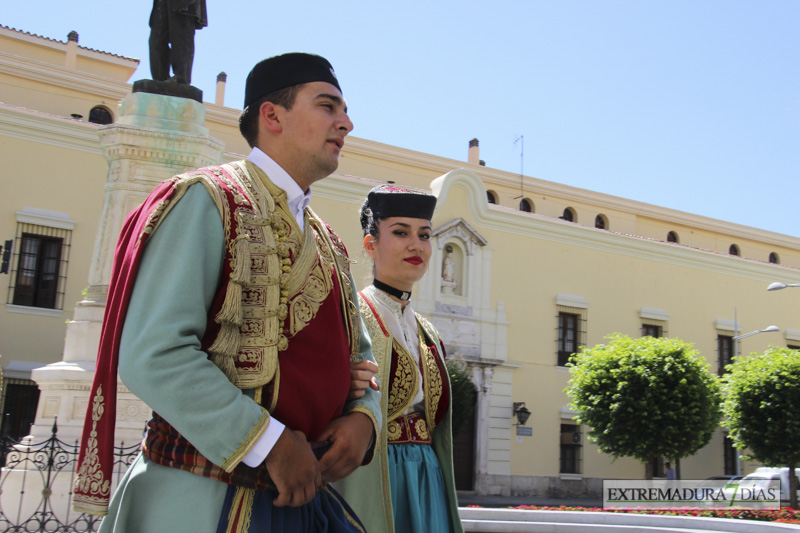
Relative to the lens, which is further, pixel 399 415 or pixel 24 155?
pixel 24 155

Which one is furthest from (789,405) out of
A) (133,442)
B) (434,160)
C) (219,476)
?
(434,160)

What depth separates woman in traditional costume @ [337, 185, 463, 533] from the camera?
10.9 feet

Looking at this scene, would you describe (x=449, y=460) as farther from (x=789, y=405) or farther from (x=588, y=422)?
(x=588, y=422)

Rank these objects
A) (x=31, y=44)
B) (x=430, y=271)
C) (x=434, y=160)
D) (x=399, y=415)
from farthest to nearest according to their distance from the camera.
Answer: (x=434, y=160), (x=31, y=44), (x=430, y=271), (x=399, y=415)

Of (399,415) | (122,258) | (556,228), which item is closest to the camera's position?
(122,258)

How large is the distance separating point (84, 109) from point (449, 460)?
23.1 m

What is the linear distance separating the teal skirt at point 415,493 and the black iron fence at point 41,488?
339cm

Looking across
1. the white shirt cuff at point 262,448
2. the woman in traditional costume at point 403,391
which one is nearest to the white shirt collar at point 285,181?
the white shirt cuff at point 262,448

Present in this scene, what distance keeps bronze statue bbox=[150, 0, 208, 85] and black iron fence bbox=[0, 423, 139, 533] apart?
331cm

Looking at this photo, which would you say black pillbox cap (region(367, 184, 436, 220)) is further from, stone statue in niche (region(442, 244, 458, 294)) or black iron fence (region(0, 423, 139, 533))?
stone statue in niche (region(442, 244, 458, 294))

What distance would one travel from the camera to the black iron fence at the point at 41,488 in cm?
637

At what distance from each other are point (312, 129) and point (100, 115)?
79.5 feet

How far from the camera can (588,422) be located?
58.4 ft

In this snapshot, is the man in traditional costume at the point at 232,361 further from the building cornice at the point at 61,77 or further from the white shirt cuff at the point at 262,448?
the building cornice at the point at 61,77
